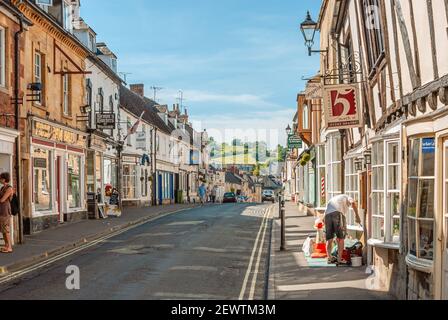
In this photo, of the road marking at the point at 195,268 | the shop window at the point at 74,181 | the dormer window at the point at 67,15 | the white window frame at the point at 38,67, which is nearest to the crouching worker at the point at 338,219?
the road marking at the point at 195,268

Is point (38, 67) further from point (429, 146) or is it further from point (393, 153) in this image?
point (429, 146)

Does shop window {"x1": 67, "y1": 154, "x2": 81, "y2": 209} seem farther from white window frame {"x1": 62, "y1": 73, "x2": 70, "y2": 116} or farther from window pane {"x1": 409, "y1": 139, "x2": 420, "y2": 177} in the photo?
window pane {"x1": 409, "y1": 139, "x2": 420, "y2": 177}

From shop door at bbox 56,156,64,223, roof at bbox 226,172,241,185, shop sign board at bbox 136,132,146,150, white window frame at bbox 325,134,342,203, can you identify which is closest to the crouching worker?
white window frame at bbox 325,134,342,203

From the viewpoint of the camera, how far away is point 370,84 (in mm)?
12695

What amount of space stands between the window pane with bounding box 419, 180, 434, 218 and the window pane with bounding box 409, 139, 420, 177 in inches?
10.9

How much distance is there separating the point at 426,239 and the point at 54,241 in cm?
1207

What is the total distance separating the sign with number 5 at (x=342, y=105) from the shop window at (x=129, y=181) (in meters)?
26.9

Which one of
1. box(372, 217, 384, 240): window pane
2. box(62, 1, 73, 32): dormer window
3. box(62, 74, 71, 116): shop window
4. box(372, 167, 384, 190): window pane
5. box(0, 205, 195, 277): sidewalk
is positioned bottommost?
box(0, 205, 195, 277): sidewalk

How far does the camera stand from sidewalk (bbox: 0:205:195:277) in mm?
13609

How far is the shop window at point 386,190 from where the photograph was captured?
1035cm
